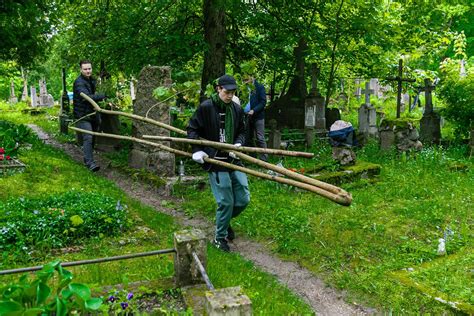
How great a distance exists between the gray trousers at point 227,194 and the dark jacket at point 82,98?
4592mm

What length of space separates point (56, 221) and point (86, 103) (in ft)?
14.6

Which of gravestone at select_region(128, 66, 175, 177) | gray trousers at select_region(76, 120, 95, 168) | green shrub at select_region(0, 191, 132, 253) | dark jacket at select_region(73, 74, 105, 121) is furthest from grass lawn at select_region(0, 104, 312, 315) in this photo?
dark jacket at select_region(73, 74, 105, 121)

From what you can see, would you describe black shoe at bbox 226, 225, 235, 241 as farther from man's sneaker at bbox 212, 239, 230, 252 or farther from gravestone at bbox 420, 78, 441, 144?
gravestone at bbox 420, 78, 441, 144

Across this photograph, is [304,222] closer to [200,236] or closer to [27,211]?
[200,236]

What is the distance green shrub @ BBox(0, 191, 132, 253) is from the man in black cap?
136 cm

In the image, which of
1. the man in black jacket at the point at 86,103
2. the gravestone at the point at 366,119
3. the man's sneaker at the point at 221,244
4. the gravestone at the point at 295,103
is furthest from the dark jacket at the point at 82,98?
the gravestone at the point at 366,119

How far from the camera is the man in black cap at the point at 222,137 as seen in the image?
229 inches

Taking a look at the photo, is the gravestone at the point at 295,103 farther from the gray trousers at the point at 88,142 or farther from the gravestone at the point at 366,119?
the gray trousers at the point at 88,142

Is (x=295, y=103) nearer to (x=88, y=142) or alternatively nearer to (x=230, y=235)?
(x=88, y=142)

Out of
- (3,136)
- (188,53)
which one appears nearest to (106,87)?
(188,53)

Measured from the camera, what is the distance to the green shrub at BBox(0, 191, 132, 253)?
541 cm

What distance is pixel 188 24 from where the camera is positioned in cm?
1353

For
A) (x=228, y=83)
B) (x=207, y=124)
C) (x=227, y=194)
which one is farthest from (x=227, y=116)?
(x=227, y=194)

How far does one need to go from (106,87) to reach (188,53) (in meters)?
3.00
